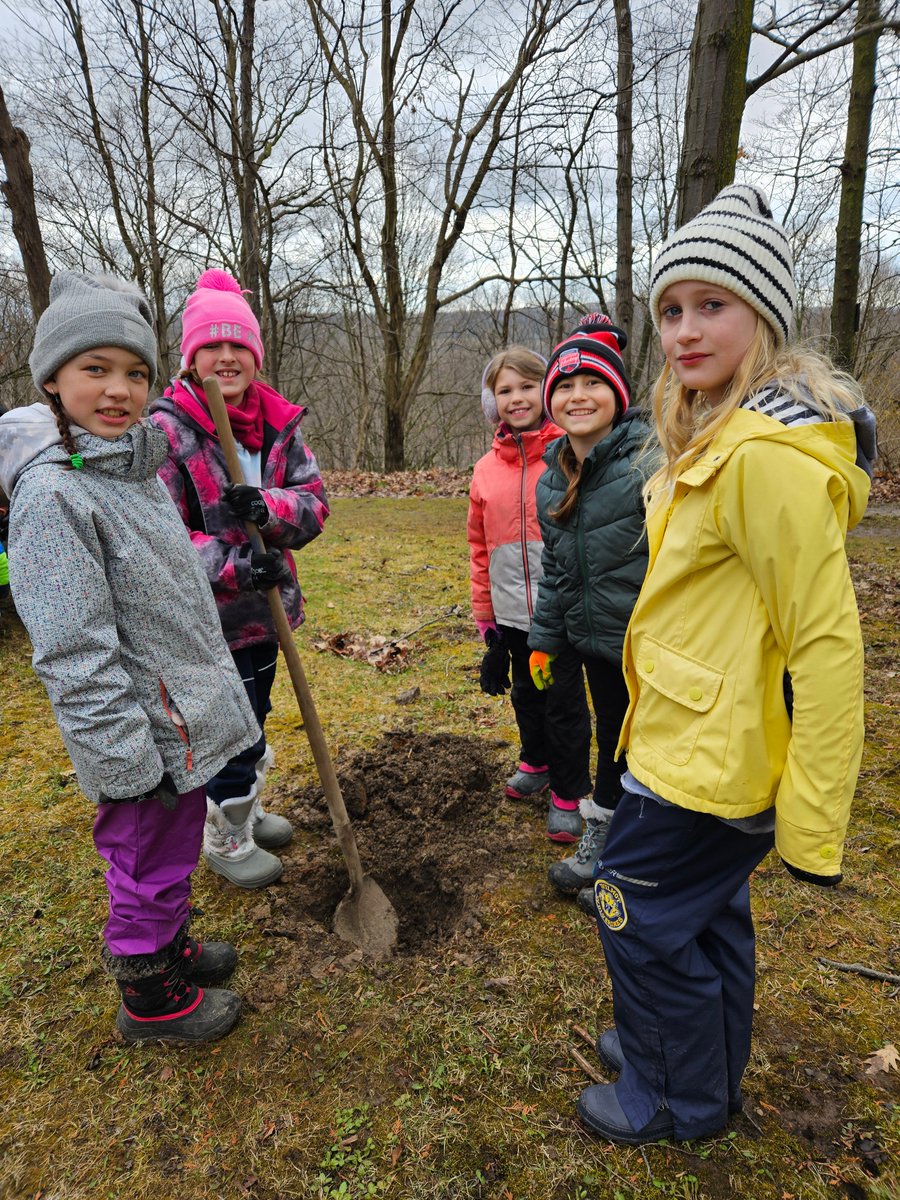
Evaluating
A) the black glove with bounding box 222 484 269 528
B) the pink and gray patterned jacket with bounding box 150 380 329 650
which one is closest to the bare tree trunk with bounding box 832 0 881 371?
the pink and gray patterned jacket with bounding box 150 380 329 650

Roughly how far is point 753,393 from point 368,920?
237 cm

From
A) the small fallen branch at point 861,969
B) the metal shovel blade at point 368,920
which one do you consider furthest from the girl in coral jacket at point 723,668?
the metal shovel blade at point 368,920

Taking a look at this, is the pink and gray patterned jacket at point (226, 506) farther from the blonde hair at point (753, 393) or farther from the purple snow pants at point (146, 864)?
the blonde hair at point (753, 393)

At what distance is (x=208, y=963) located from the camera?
2.46 meters

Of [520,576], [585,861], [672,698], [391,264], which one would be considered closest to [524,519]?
[520,576]

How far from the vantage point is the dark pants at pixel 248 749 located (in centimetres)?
283

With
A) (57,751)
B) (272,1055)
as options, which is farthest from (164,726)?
(57,751)

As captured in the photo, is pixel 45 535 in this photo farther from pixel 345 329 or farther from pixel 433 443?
pixel 433 443

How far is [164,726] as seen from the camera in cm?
201

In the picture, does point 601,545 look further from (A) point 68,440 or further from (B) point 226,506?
(A) point 68,440

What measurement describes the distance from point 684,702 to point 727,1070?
1.10 metres

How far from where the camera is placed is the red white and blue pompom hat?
2.49 meters

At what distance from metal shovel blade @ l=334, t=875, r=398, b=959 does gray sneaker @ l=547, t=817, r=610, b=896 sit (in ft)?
2.28

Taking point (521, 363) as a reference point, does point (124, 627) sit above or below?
below
